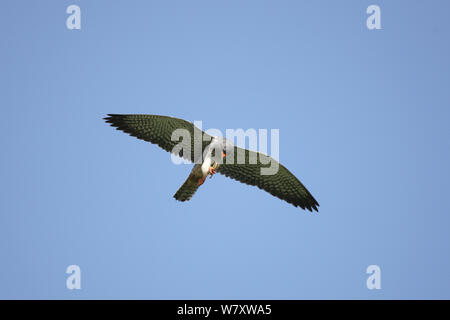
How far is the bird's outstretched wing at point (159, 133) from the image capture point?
934 cm

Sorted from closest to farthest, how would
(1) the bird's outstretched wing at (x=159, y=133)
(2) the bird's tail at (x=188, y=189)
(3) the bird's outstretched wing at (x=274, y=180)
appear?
(2) the bird's tail at (x=188, y=189)
(1) the bird's outstretched wing at (x=159, y=133)
(3) the bird's outstretched wing at (x=274, y=180)

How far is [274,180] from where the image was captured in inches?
404

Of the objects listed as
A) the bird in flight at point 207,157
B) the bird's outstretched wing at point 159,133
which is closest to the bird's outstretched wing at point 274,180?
the bird in flight at point 207,157

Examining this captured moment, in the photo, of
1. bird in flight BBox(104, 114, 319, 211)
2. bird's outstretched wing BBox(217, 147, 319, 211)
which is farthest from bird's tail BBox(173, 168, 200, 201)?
bird's outstretched wing BBox(217, 147, 319, 211)

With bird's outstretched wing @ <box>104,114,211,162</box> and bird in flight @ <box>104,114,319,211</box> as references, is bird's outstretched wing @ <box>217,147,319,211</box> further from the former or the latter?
bird's outstretched wing @ <box>104,114,211,162</box>

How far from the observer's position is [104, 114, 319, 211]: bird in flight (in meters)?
9.23

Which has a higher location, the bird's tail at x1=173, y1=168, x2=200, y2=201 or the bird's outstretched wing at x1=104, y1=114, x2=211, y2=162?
the bird's outstretched wing at x1=104, y1=114, x2=211, y2=162

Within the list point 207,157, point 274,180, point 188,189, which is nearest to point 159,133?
point 207,157

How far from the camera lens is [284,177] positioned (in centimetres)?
1013

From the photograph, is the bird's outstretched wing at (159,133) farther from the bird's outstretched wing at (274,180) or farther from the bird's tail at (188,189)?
the bird's outstretched wing at (274,180)
